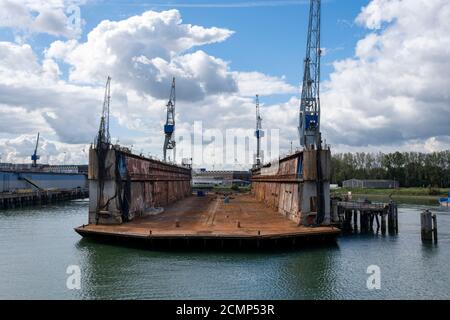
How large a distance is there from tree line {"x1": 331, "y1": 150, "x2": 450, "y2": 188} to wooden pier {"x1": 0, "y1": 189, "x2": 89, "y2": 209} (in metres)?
81.9

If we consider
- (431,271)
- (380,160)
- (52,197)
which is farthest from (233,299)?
(380,160)

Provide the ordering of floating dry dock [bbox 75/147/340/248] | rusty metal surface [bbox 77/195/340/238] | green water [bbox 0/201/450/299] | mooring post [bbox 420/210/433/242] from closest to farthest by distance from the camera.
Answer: green water [bbox 0/201/450/299], floating dry dock [bbox 75/147/340/248], rusty metal surface [bbox 77/195/340/238], mooring post [bbox 420/210/433/242]

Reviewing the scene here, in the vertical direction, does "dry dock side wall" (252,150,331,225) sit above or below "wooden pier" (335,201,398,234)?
above

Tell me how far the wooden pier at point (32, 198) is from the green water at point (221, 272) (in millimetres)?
45366

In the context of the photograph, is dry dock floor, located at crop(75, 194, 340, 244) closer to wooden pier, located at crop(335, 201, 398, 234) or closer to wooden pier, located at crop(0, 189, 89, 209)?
wooden pier, located at crop(335, 201, 398, 234)

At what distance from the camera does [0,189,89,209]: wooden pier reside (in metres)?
79.9

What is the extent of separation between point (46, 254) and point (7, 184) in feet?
235

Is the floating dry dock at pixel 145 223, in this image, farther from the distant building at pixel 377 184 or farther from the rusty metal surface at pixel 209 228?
the distant building at pixel 377 184

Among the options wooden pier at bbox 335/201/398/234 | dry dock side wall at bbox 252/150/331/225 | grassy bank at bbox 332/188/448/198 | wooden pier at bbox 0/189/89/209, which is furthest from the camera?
→ grassy bank at bbox 332/188/448/198

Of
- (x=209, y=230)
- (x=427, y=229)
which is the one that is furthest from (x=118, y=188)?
(x=427, y=229)

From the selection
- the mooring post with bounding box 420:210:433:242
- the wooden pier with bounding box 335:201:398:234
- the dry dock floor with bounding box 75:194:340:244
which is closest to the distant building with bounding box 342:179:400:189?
the wooden pier with bounding box 335:201:398:234

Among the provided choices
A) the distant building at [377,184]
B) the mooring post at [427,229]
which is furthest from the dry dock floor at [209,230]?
the distant building at [377,184]

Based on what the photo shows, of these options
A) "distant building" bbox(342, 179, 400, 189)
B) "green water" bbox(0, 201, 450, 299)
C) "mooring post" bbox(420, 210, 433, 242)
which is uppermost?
"distant building" bbox(342, 179, 400, 189)

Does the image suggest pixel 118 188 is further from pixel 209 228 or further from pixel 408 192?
pixel 408 192
